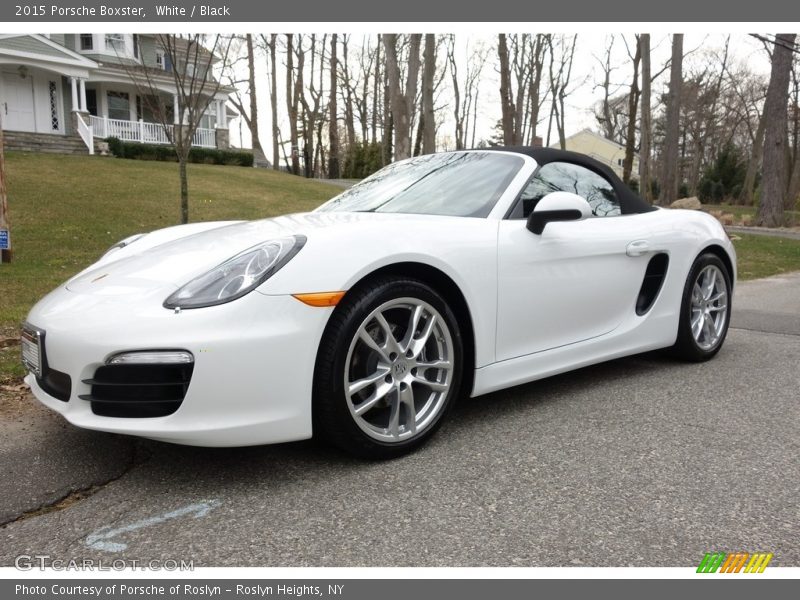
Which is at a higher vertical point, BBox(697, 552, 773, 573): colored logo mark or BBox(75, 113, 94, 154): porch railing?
BBox(75, 113, 94, 154): porch railing

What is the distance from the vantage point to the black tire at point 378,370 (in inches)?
96.5

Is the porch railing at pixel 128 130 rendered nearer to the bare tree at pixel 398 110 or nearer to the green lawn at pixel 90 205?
the green lawn at pixel 90 205

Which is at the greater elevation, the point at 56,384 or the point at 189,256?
the point at 189,256

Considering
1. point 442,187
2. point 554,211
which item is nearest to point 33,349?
point 442,187

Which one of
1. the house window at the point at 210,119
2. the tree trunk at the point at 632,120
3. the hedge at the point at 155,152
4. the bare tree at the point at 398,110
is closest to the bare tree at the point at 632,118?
the tree trunk at the point at 632,120

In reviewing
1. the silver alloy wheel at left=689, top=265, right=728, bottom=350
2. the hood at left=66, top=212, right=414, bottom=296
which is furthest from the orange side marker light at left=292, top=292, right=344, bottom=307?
the silver alloy wheel at left=689, top=265, right=728, bottom=350

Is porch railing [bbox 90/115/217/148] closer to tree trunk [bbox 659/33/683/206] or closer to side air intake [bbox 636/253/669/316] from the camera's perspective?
tree trunk [bbox 659/33/683/206]

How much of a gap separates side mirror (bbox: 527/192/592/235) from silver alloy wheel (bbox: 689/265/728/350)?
4.60 ft

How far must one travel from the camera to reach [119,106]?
27500mm

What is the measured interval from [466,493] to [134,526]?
3.70ft

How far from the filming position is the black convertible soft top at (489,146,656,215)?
3.59 meters

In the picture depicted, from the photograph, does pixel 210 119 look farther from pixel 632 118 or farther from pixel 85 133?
pixel 632 118

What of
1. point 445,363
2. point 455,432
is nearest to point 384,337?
point 445,363

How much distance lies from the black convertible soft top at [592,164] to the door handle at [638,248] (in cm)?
24
